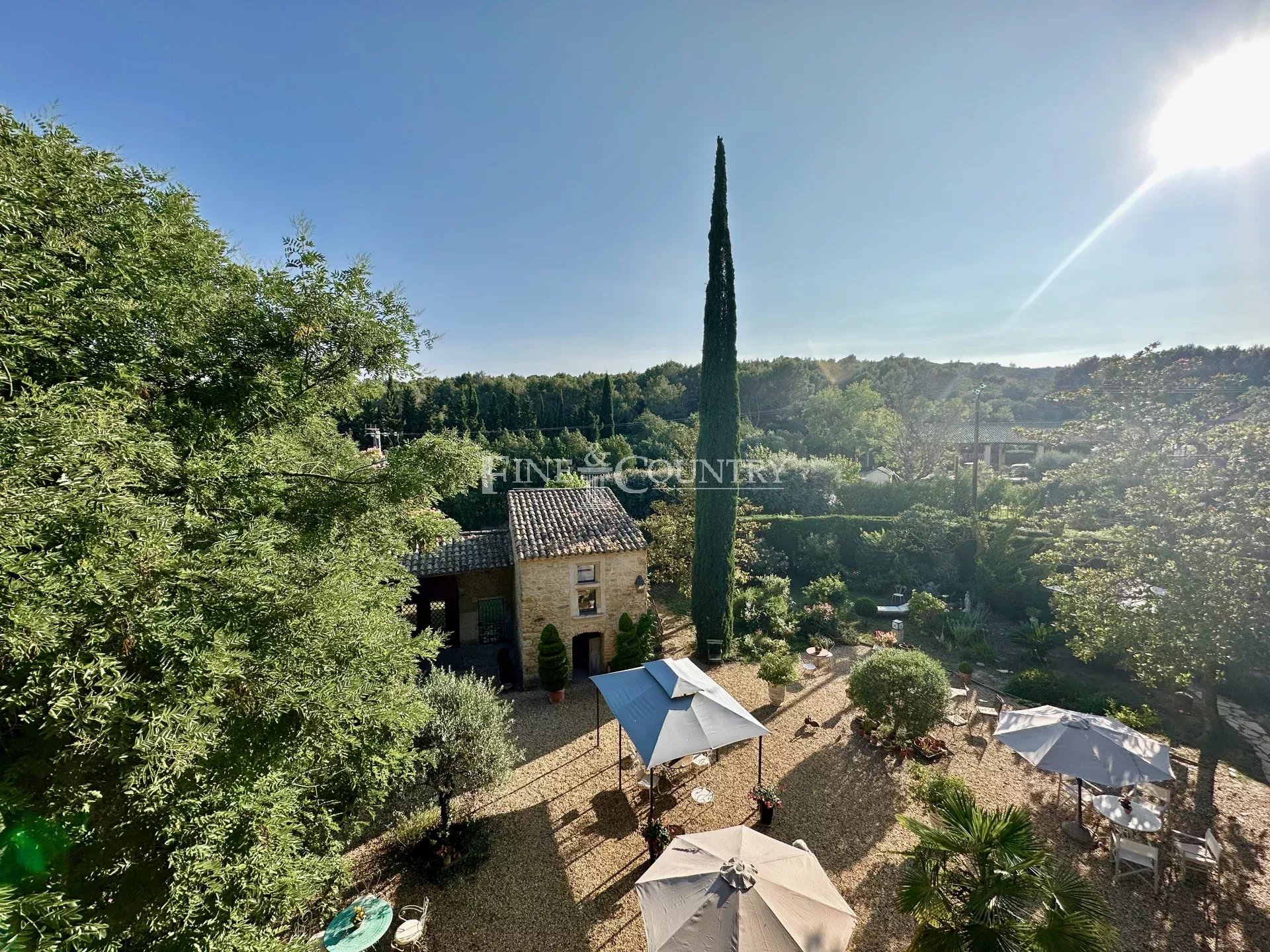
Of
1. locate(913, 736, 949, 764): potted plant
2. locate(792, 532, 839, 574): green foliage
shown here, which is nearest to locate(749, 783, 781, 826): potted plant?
locate(913, 736, 949, 764): potted plant

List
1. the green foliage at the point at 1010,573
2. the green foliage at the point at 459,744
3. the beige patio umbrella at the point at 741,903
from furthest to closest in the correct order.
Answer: the green foliage at the point at 1010,573
the green foliage at the point at 459,744
the beige patio umbrella at the point at 741,903

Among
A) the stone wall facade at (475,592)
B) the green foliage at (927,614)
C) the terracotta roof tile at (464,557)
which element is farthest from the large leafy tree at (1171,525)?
the stone wall facade at (475,592)

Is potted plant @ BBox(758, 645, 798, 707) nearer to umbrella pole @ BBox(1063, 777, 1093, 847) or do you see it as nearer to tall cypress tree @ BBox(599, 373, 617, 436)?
umbrella pole @ BBox(1063, 777, 1093, 847)

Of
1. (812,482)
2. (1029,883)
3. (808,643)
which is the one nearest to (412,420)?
(812,482)

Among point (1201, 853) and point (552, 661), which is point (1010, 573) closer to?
point (1201, 853)

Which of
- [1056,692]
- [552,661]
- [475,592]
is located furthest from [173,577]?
[1056,692]

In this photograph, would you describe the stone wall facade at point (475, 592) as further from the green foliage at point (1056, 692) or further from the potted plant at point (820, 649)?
the green foliage at point (1056, 692)
